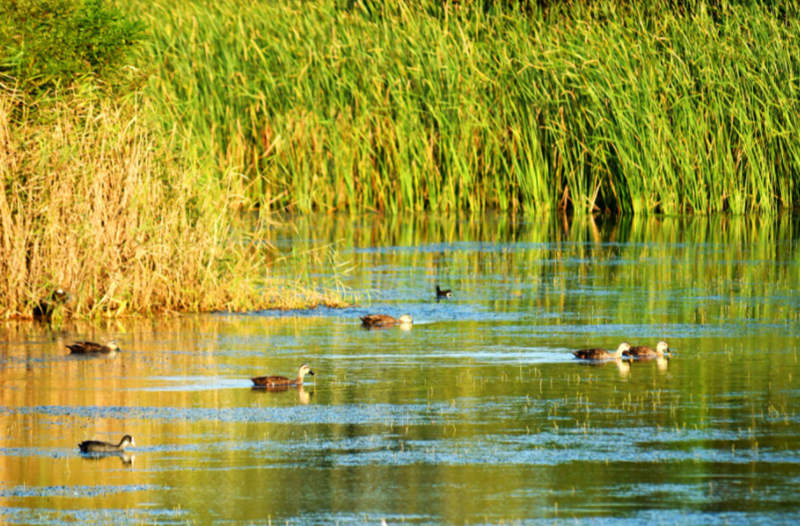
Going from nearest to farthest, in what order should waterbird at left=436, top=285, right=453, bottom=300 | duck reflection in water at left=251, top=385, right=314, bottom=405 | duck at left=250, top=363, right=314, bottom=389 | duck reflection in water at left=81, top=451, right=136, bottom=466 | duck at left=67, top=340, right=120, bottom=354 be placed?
duck reflection in water at left=81, top=451, right=136, bottom=466 → duck reflection in water at left=251, top=385, right=314, bottom=405 → duck at left=250, top=363, right=314, bottom=389 → duck at left=67, top=340, right=120, bottom=354 → waterbird at left=436, top=285, right=453, bottom=300

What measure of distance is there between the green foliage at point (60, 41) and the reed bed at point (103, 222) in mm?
563

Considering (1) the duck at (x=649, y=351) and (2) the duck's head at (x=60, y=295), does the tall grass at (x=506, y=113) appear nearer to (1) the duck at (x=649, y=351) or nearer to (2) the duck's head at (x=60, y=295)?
(2) the duck's head at (x=60, y=295)

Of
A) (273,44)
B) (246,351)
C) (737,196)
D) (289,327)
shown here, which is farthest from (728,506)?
(273,44)

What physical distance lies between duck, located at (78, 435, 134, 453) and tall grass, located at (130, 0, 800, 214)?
60.6 ft

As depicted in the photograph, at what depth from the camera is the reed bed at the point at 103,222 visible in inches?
690

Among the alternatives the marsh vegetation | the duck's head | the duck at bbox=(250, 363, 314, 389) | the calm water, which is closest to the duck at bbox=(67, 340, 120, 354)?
the calm water

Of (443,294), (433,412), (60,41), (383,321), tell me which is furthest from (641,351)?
(60,41)

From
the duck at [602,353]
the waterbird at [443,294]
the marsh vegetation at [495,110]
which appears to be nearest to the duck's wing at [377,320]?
the waterbird at [443,294]

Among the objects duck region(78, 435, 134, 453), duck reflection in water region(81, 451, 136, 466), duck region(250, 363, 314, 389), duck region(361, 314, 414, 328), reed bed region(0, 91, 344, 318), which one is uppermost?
reed bed region(0, 91, 344, 318)

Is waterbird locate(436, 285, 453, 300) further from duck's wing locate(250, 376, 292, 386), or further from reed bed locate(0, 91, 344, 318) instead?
duck's wing locate(250, 376, 292, 386)

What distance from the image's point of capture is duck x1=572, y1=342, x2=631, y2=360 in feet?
48.6

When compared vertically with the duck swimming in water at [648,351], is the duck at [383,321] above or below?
above

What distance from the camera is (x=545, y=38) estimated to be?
105 feet

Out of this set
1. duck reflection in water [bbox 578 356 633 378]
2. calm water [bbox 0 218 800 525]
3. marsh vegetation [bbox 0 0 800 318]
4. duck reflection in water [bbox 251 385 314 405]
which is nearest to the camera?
calm water [bbox 0 218 800 525]
